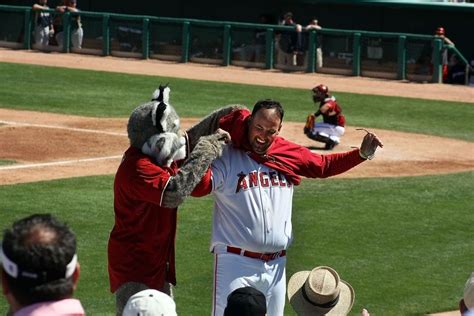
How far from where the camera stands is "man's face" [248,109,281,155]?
6410 millimetres

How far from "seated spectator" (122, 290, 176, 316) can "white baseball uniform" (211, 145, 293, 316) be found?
7.06 feet

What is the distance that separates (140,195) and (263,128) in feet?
2.64

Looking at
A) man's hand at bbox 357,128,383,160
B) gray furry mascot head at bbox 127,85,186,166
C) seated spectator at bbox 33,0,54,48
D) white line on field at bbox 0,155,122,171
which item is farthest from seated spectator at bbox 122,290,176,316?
seated spectator at bbox 33,0,54,48

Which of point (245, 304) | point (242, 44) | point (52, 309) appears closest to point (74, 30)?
point (242, 44)

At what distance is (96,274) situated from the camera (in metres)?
9.88

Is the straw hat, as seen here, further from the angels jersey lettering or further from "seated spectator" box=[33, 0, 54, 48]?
"seated spectator" box=[33, 0, 54, 48]

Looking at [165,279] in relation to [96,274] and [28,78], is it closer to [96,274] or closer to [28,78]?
[96,274]

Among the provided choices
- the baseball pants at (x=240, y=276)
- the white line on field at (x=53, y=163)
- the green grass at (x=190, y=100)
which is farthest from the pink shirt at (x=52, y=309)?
the green grass at (x=190, y=100)

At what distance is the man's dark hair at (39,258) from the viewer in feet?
11.8

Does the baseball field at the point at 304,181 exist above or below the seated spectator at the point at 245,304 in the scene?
below

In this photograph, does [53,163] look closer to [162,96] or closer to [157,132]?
[162,96]

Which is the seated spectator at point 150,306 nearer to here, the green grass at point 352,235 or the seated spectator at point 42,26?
the green grass at point 352,235

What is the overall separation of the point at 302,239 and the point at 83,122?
8436mm

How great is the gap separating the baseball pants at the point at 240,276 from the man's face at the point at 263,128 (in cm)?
61
